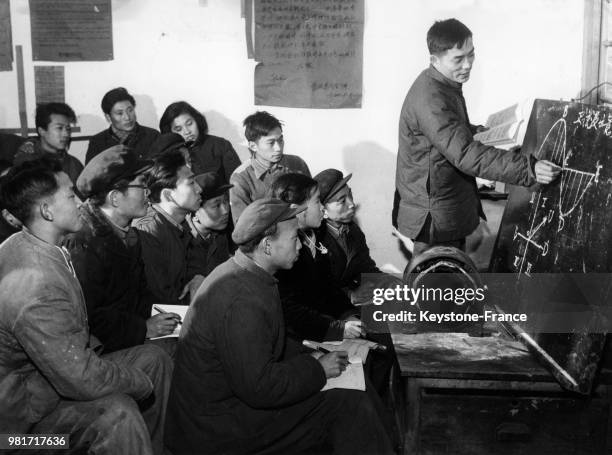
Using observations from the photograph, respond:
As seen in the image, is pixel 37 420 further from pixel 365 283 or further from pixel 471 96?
pixel 471 96

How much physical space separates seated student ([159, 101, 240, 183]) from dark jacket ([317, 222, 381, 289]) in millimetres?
1349

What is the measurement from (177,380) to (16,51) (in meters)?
4.25

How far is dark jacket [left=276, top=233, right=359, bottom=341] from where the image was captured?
10.9 ft

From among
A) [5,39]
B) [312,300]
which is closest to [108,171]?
[312,300]

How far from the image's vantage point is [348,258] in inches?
161

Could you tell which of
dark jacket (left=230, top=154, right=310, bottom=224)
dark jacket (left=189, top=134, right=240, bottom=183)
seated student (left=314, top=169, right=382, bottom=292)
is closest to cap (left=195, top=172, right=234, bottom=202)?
dark jacket (left=230, top=154, right=310, bottom=224)

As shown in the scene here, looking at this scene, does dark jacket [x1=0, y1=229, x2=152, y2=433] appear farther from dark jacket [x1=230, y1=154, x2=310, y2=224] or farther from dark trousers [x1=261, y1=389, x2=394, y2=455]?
dark jacket [x1=230, y1=154, x2=310, y2=224]

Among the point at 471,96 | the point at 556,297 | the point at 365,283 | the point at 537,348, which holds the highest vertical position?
the point at 471,96

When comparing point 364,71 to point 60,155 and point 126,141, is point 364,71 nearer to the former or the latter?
point 126,141

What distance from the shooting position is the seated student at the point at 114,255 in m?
3.05

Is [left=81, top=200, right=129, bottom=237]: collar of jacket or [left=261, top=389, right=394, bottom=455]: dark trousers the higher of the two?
[left=81, top=200, right=129, bottom=237]: collar of jacket

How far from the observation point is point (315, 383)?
2412mm

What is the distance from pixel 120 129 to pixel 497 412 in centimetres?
392

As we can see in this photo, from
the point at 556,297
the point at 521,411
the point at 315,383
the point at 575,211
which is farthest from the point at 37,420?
the point at 575,211
